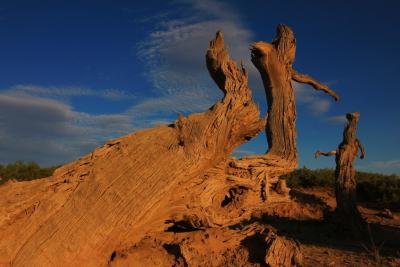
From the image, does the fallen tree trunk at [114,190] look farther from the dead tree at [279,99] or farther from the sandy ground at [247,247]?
the dead tree at [279,99]

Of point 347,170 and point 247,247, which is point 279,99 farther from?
point 347,170

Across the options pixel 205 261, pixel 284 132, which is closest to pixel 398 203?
pixel 284 132

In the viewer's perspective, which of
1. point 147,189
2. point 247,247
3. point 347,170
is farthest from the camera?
point 347,170

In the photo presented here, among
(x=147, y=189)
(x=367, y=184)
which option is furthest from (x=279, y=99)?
(x=367, y=184)

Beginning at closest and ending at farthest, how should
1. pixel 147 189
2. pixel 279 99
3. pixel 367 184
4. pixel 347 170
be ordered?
pixel 147 189 → pixel 279 99 → pixel 347 170 → pixel 367 184

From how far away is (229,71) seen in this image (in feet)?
18.3

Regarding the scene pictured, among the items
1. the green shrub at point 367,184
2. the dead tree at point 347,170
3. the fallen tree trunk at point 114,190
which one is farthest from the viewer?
the green shrub at point 367,184

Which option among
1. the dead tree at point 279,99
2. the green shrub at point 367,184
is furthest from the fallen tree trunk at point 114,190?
the green shrub at point 367,184

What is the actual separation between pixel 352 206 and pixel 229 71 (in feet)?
23.9

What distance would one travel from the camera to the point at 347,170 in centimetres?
1121

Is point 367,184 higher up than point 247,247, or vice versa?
point 367,184

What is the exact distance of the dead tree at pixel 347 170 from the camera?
11.0 m

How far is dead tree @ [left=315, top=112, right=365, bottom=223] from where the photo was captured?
11.0 metres

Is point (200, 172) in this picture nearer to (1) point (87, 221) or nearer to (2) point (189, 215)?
(2) point (189, 215)
